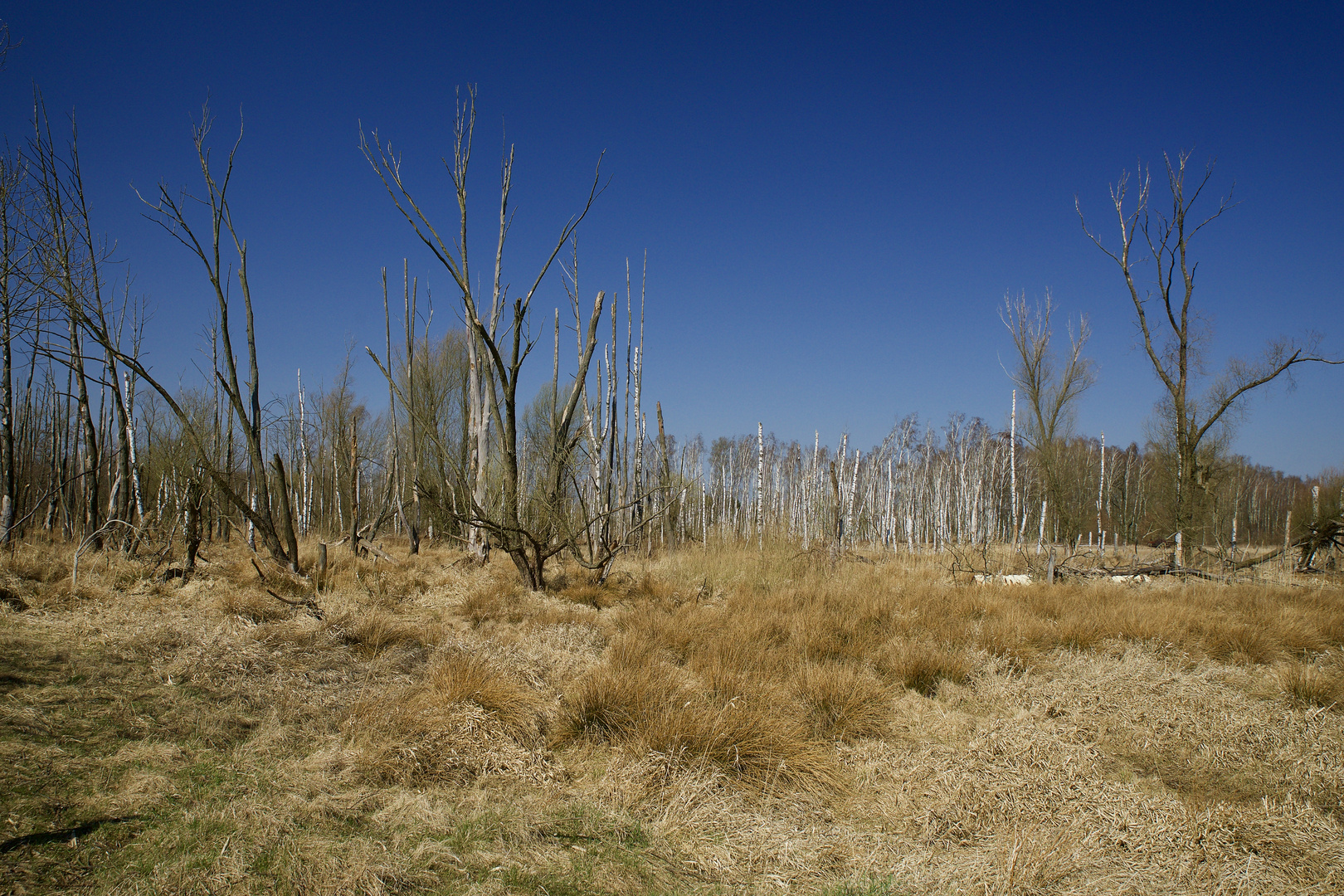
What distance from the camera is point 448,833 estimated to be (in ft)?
9.34

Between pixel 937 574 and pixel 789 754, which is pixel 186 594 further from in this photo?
pixel 937 574

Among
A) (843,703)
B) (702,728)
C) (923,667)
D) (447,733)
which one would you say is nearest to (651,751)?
(702,728)

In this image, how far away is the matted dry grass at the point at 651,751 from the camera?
2.64 metres

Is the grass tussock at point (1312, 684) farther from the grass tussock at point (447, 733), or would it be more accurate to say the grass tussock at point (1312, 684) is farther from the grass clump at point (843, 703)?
the grass tussock at point (447, 733)

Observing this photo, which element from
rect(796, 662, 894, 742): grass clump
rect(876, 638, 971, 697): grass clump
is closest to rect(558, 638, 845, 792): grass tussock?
rect(796, 662, 894, 742): grass clump

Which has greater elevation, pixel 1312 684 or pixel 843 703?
pixel 1312 684

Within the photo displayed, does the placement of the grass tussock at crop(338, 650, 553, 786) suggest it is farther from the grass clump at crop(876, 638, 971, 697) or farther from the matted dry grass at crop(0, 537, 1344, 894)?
the grass clump at crop(876, 638, 971, 697)

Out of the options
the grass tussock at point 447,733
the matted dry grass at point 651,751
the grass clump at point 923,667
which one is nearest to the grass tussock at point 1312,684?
the matted dry grass at point 651,751

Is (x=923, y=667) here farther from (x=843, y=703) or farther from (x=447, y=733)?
(x=447, y=733)

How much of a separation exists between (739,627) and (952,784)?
3001 millimetres

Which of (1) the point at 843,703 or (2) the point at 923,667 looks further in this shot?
(2) the point at 923,667

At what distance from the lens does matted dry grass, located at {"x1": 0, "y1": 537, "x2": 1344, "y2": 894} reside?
2641 millimetres

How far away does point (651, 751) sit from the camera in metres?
3.62

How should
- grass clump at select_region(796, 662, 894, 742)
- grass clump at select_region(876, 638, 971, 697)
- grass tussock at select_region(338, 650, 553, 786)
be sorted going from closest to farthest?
1. grass tussock at select_region(338, 650, 553, 786)
2. grass clump at select_region(796, 662, 894, 742)
3. grass clump at select_region(876, 638, 971, 697)
